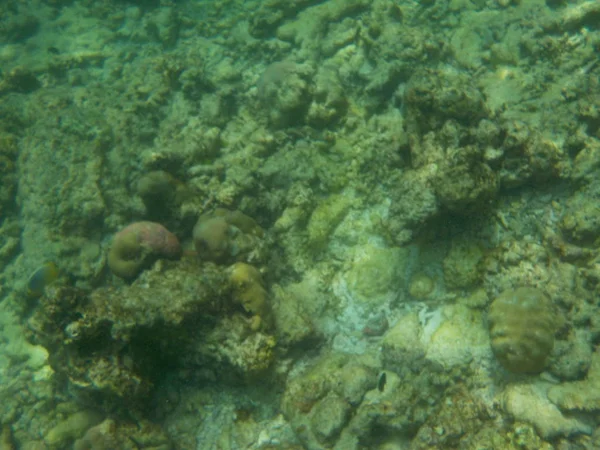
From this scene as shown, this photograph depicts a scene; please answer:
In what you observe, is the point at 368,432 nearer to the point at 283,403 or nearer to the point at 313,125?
the point at 283,403

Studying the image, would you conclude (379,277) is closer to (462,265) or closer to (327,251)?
(327,251)

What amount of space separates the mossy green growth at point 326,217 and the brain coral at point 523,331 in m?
2.61

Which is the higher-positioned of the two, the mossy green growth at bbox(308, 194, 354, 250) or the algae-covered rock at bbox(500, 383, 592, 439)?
the mossy green growth at bbox(308, 194, 354, 250)

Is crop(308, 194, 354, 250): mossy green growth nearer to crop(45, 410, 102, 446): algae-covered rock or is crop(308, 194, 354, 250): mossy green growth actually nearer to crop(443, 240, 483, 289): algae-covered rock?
crop(443, 240, 483, 289): algae-covered rock

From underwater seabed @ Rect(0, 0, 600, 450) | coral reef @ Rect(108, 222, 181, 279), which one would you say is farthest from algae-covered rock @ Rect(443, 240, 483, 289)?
coral reef @ Rect(108, 222, 181, 279)

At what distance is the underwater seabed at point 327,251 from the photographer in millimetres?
4742

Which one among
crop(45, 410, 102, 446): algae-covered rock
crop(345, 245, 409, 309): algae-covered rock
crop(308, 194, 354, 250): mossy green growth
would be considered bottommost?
crop(45, 410, 102, 446): algae-covered rock

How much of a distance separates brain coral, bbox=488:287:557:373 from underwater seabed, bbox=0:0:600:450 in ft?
0.08

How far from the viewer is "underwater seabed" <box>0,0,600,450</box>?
4742 mm

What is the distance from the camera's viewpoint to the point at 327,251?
6348 mm

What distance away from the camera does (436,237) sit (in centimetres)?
580

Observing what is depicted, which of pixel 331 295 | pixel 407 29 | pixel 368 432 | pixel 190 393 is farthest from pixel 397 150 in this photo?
pixel 190 393

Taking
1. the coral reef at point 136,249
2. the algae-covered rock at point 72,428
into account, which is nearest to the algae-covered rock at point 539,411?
the coral reef at point 136,249

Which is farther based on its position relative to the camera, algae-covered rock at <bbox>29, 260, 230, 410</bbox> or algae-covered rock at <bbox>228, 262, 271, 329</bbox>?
algae-covered rock at <bbox>228, 262, 271, 329</bbox>
